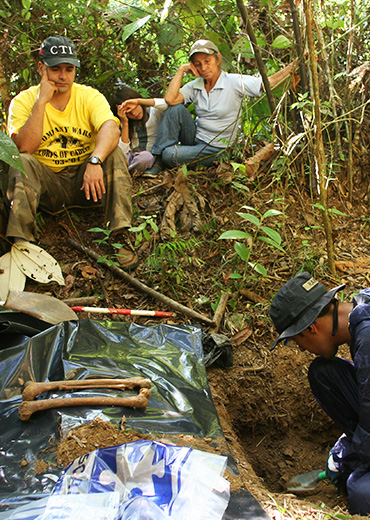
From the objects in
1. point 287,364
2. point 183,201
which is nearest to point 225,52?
point 183,201

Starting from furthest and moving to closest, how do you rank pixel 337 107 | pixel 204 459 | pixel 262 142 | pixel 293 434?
pixel 262 142
pixel 337 107
pixel 293 434
pixel 204 459

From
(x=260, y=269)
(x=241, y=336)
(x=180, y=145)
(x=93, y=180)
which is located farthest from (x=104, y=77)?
(x=241, y=336)

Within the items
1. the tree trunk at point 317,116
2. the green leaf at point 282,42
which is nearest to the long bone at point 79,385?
the tree trunk at point 317,116

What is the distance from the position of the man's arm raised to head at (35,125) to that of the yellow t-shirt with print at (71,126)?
0.45 ft

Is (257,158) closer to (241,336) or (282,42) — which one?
(282,42)

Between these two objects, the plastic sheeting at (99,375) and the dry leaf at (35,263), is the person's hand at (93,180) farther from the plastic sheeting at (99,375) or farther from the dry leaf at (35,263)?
the plastic sheeting at (99,375)

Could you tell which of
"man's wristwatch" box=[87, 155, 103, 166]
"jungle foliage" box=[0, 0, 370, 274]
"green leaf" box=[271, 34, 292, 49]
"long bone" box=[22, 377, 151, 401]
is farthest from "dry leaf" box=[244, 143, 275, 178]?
"long bone" box=[22, 377, 151, 401]

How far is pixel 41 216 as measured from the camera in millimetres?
3180

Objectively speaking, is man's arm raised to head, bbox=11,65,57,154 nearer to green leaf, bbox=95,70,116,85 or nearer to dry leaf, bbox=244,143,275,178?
green leaf, bbox=95,70,116,85

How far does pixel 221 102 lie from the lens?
3.70m

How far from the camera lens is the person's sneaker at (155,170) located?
378cm

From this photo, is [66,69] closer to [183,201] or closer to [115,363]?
[183,201]

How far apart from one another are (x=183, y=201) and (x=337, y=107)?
1.58 meters

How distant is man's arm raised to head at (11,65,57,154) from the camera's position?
110 inches
